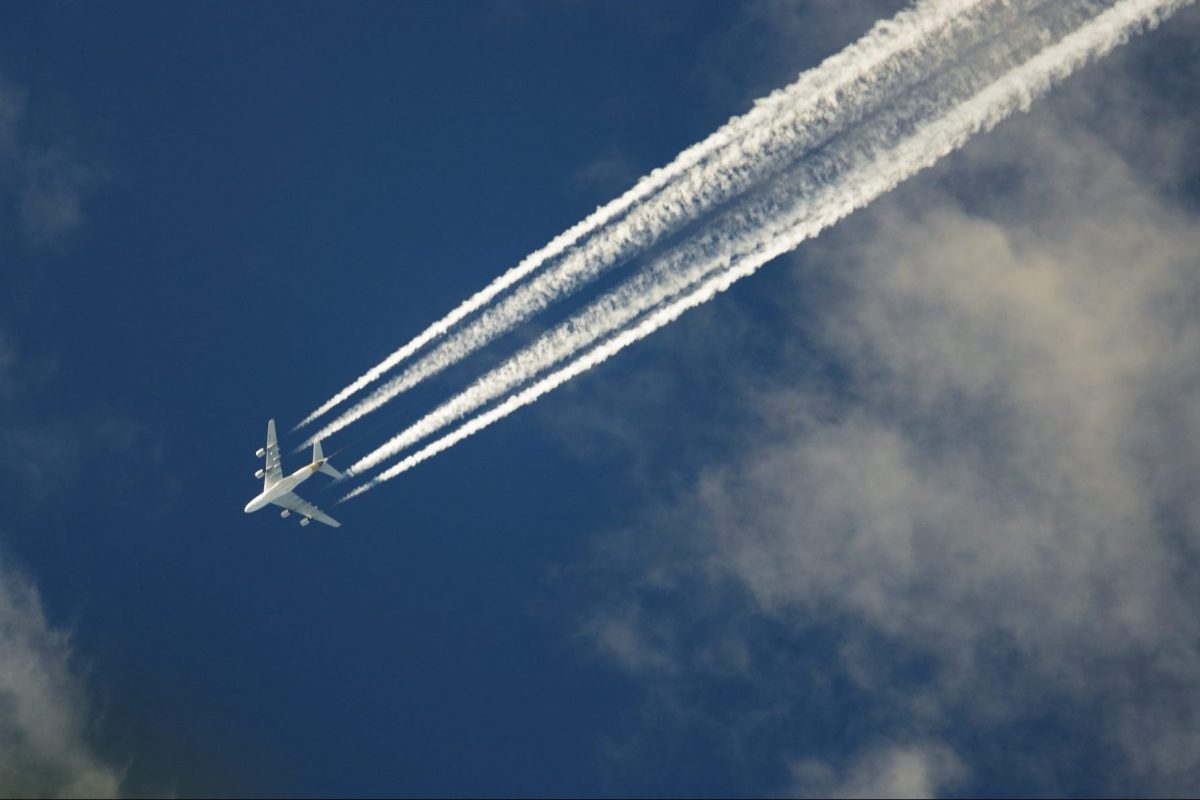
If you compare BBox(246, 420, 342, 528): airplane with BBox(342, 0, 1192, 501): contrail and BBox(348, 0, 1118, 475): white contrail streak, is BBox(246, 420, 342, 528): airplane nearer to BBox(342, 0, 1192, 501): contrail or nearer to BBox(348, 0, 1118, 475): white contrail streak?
BBox(348, 0, 1118, 475): white contrail streak

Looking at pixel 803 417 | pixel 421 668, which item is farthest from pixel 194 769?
pixel 803 417

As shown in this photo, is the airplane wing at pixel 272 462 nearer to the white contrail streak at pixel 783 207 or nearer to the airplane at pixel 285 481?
the airplane at pixel 285 481

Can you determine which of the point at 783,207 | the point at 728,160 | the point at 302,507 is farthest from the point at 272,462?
the point at 783,207

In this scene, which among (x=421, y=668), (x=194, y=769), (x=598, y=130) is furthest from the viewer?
(x=598, y=130)

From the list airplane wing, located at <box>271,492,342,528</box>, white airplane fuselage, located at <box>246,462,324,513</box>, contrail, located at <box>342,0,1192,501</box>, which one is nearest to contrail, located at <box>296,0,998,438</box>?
contrail, located at <box>342,0,1192,501</box>

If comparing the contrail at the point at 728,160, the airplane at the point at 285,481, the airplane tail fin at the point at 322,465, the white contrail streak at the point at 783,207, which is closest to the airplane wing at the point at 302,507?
the airplane at the point at 285,481

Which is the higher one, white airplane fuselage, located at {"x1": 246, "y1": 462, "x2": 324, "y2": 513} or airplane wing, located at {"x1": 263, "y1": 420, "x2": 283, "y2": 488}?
airplane wing, located at {"x1": 263, "y1": 420, "x2": 283, "y2": 488}

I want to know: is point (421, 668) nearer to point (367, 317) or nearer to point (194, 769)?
point (194, 769)
